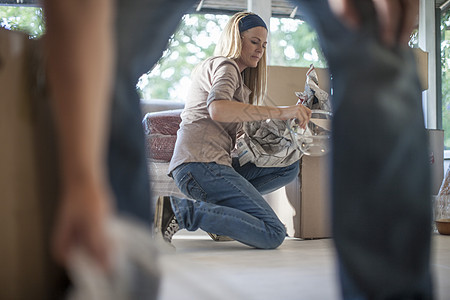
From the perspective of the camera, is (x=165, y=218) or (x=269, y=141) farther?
(x=269, y=141)

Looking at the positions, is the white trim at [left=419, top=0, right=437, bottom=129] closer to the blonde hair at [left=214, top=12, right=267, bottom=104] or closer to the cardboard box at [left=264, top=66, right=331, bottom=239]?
the cardboard box at [left=264, top=66, right=331, bottom=239]

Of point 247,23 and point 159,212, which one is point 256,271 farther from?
point 247,23

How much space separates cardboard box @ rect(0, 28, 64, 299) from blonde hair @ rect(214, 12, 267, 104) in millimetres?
1335

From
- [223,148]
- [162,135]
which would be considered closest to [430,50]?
[162,135]

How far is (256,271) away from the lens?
117cm

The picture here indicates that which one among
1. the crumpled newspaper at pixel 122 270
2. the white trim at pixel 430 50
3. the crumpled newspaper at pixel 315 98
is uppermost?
the white trim at pixel 430 50

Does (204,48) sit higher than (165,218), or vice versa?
(204,48)

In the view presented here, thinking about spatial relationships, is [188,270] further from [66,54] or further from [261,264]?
[261,264]

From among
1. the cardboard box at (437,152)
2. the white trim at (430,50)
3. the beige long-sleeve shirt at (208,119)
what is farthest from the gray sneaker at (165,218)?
the white trim at (430,50)

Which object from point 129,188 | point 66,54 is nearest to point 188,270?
point 129,188

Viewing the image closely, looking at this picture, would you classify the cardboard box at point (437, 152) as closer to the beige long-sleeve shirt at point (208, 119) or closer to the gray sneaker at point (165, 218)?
the beige long-sleeve shirt at point (208, 119)

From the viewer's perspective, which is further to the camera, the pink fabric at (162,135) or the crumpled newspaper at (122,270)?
the pink fabric at (162,135)

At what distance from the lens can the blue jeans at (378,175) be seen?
0.45m

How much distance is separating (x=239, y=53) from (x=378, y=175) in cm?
133
